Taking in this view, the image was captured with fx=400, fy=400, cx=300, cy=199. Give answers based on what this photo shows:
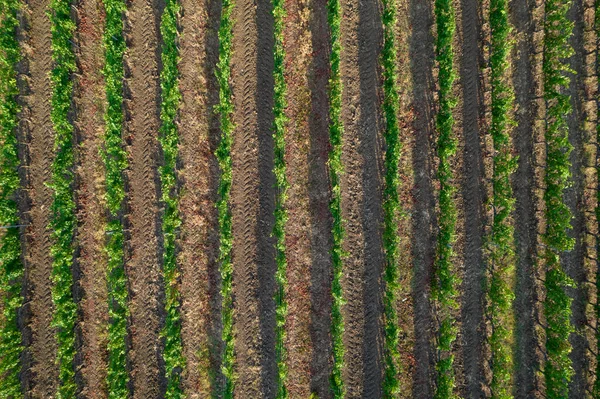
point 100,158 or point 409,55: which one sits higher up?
point 409,55

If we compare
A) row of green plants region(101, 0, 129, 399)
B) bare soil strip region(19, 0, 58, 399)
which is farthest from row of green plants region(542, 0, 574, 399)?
bare soil strip region(19, 0, 58, 399)

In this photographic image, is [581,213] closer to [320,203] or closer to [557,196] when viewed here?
[557,196]

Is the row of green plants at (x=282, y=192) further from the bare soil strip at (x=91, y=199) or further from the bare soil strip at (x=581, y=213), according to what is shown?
the bare soil strip at (x=581, y=213)

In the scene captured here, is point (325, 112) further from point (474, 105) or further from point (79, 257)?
point (79, 257)

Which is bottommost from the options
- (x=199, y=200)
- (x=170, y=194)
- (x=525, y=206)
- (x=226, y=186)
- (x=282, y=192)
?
(x=525, y=206)

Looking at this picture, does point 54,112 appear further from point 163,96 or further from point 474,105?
point 474,105

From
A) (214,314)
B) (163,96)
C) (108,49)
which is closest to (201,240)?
(214,314)

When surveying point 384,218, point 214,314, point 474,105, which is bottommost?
point 214,314

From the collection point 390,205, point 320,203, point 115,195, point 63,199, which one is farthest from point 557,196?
point 63,199
